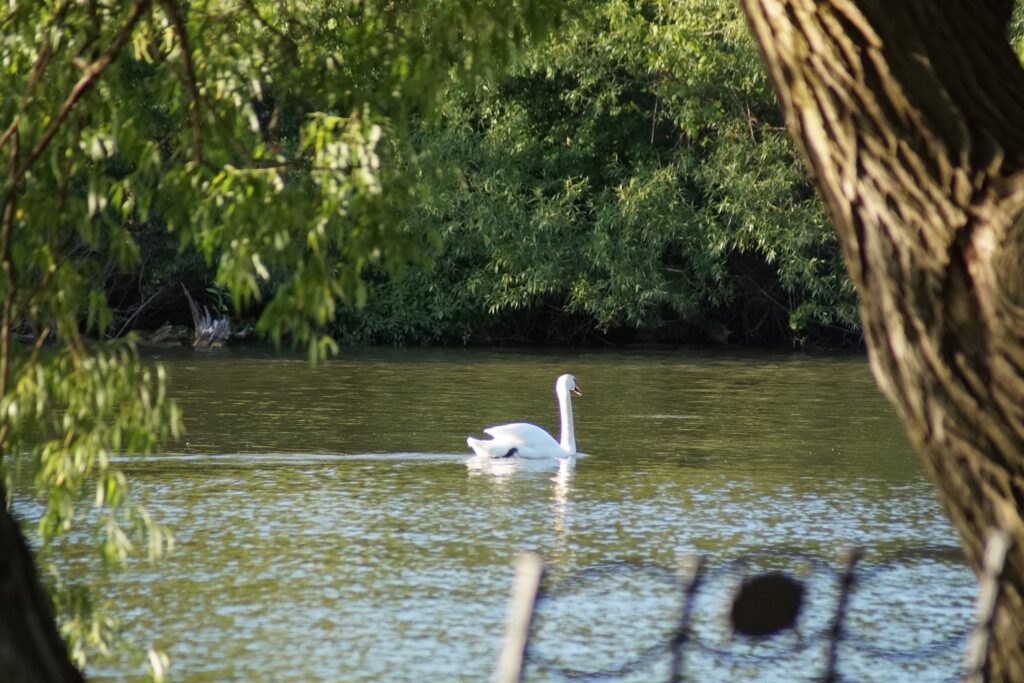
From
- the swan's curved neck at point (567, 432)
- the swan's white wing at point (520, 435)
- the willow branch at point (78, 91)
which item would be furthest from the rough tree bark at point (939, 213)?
the swan's curved neck at point (567, 432)

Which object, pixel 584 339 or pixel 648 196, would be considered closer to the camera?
pixel 648 196

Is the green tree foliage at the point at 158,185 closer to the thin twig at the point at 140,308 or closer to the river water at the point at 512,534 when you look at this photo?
the river water at the point at 512,534

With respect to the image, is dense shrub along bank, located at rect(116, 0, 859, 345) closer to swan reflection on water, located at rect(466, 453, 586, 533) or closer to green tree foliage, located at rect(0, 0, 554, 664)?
swan reflection on water, located at rect(466, 453, 586, 533)

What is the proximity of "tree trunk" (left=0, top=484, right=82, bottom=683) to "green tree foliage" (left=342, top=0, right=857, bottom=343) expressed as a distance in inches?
1021

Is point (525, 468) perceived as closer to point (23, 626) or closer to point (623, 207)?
point (23, 626)

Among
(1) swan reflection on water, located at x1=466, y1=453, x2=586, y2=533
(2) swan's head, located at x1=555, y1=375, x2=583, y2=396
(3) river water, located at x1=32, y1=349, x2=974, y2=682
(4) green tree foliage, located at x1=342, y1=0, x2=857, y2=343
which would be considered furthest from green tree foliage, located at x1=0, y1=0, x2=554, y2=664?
(4) green tree foliage, located at x1=342, y1=0, x2=857, y2=343

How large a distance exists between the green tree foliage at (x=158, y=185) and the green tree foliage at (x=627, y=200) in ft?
74.9

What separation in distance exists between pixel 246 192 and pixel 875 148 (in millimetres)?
2227

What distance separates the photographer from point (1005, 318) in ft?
14.3

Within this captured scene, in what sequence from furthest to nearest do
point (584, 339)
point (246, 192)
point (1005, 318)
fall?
point (584, 339)
point (246, 192)
point (1005, 318)

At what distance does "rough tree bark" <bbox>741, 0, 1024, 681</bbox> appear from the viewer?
14.4ft

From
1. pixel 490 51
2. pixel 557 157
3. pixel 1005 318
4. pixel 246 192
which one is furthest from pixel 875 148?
pixel 557 157

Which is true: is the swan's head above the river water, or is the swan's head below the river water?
above

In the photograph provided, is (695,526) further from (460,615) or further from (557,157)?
(557,157)
